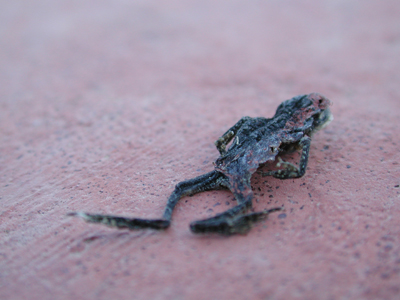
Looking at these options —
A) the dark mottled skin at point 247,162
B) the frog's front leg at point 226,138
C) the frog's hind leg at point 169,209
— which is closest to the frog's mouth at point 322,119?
the dark mottled skin at point 247,162

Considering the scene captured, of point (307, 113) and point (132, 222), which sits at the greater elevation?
point (307, 113)

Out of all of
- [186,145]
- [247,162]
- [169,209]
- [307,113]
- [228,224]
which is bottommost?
[228,224]

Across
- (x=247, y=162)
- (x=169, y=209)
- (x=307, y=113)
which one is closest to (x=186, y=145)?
(x=247, y=162)

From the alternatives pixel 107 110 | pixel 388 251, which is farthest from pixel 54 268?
pixel 107 110

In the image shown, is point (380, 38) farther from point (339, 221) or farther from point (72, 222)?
point (72, 222)

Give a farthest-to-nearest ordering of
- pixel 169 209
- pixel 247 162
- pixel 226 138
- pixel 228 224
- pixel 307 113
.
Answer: pixel 307 113 → pixel 226 138 → pixel 247 162 → pixel 169 209 → pixel 228 224

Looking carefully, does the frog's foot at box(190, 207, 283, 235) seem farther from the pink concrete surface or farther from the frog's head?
the frog's head

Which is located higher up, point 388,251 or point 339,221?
point 339,221

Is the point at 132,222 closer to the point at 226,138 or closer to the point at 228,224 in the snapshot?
the point at 228,224
